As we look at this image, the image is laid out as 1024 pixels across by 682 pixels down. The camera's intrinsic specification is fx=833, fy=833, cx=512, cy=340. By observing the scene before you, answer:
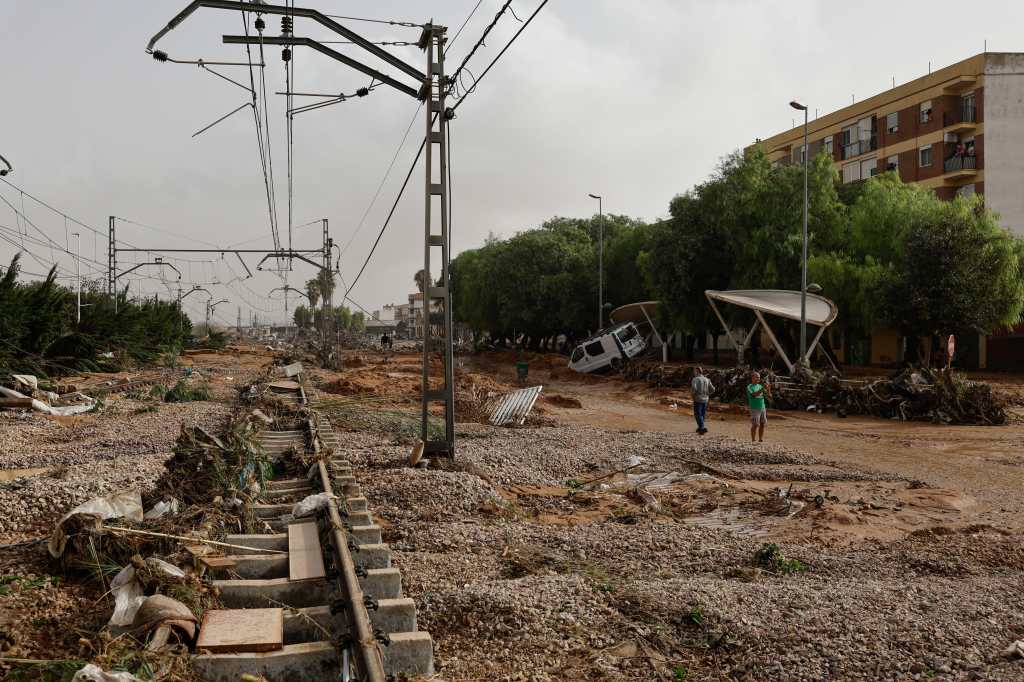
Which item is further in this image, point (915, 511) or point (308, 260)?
point (308, 260)

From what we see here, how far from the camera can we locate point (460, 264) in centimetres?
8731

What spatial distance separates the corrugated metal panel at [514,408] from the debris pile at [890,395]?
863cm

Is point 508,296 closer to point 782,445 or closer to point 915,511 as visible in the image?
point 782,445

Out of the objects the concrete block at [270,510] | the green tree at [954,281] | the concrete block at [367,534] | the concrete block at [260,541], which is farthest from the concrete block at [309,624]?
the green tree at [954,281]

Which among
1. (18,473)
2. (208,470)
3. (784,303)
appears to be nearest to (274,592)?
(208,470)

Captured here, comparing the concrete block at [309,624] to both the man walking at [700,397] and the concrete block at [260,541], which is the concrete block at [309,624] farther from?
the man walking at [700,397]

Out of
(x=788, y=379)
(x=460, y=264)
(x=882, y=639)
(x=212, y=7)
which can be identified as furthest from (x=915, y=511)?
(x=460, y=264)

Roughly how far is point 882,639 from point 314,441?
9.82m

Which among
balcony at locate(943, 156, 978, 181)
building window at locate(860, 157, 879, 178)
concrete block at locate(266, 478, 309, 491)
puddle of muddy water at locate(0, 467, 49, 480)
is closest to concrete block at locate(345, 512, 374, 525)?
concrete block at locate(266, 478, 309, 491)

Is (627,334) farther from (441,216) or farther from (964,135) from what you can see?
(441,216)

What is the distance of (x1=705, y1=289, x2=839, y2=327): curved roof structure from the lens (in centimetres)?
2925

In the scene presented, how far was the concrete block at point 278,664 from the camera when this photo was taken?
4.64 metres

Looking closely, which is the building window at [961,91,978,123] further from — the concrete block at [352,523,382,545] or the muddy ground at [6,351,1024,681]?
the concrete block at [352,523,382,545]

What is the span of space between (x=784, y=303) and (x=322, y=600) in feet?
92.9
